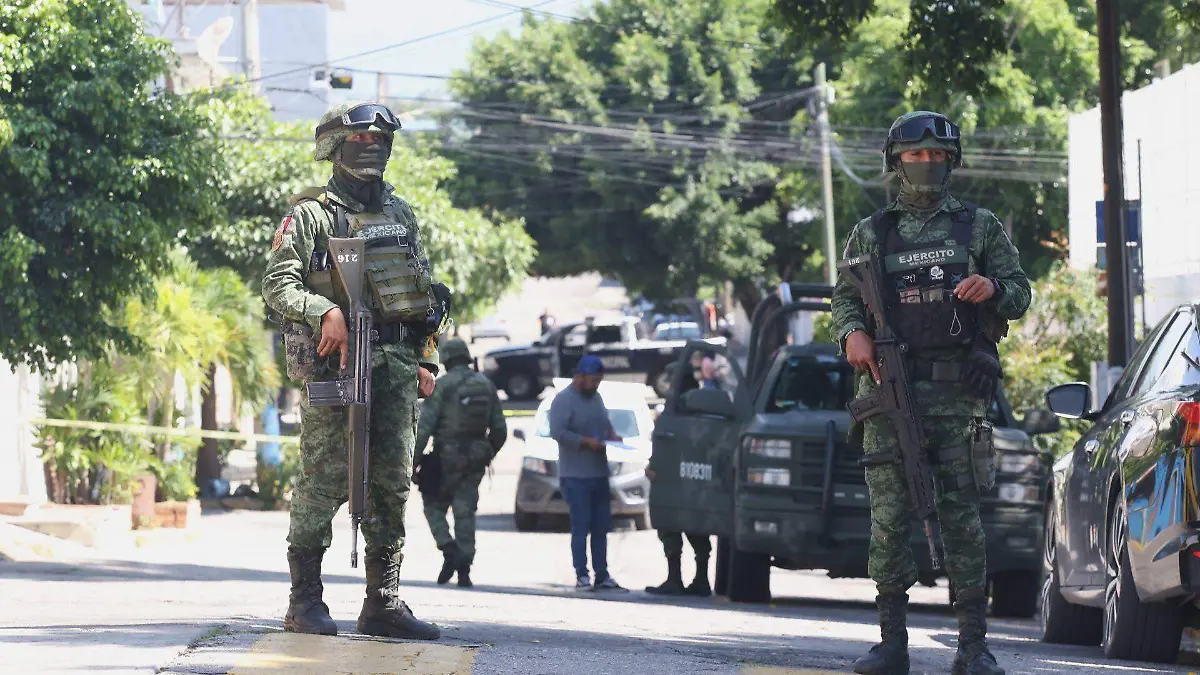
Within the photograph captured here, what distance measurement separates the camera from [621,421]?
20.6 metres

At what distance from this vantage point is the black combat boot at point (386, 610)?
22.5 feet

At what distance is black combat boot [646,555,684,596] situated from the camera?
13289 mm

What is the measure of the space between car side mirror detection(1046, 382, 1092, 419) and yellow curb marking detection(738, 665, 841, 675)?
2.42 m

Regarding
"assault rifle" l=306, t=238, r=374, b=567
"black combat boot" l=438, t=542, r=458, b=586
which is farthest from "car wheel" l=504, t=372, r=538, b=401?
"assault rifle" l=306, t=238, r=374, b=567

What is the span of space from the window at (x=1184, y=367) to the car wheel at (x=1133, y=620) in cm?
52

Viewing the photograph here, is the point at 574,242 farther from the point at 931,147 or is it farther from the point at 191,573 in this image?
the point at 931,147

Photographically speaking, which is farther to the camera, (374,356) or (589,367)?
(589,367)

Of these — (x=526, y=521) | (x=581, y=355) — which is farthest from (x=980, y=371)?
(x=581, y=355)

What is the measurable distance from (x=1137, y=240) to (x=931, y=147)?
939 cm

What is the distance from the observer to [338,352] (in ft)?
22.2

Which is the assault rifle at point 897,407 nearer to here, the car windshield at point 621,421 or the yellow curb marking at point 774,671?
the yellow curb marking at point 774,671

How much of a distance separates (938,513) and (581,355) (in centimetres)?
3421

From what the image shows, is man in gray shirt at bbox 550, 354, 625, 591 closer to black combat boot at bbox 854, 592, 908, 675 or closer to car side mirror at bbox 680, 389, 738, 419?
car side mirror at bbox 680, 389, 738, 419

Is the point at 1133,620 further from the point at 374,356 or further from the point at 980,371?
the point at 374,356
